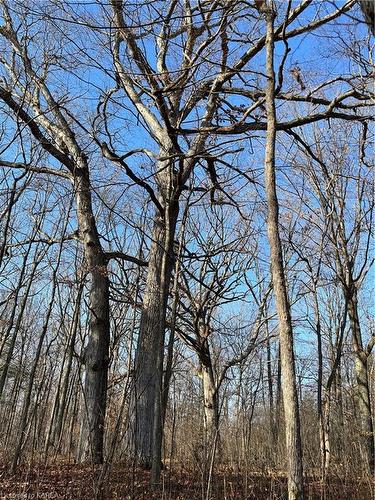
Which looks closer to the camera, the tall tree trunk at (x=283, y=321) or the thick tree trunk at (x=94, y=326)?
the tall tree trunk at (x=283, y=321)

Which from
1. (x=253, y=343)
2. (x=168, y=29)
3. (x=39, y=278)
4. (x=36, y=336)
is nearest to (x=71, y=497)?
(x=168, y=29)

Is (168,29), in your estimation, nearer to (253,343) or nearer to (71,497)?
(71,497)

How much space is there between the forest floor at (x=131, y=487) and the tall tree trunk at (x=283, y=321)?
1382mm

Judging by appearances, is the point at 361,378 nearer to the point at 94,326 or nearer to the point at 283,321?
the point at 94,326

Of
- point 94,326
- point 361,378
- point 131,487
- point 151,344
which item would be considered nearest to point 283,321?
point 131,487

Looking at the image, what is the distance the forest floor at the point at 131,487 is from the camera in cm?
439

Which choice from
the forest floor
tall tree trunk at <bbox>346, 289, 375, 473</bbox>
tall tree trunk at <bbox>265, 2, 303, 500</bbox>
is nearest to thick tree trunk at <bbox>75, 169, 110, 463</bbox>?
the forest floor

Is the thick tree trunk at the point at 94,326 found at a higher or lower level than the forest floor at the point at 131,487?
higher

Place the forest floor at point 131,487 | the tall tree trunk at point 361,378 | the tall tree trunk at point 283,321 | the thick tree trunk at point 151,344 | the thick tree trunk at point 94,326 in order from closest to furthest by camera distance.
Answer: the tall tree trunk at point 283,321, the forest floor at point 131,487, the thick tree trunk at point 151,344, the thick tree trunk at point 94,326, the tall tree trunk at point 361,378

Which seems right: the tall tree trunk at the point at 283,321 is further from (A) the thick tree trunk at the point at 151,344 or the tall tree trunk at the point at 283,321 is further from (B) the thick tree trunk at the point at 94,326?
(B) the thick tree trunk at the point at 94,326

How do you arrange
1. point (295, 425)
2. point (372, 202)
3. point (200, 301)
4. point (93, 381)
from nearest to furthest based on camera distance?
point (295, 425) < point (93, 381) < point (372, 202) < point (200, 301)

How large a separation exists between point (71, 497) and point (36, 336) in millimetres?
16201

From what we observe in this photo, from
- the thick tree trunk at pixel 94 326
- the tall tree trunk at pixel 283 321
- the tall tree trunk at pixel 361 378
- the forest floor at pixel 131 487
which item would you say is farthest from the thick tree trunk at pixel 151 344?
the tall tree trunk at pixel 361 378

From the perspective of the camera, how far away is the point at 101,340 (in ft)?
24.6
